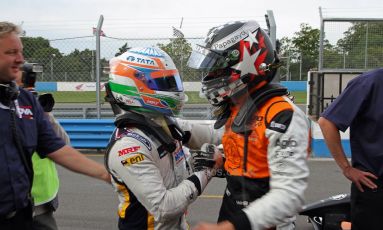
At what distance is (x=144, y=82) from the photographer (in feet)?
7.59

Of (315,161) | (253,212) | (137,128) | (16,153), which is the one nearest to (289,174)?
(253,212)

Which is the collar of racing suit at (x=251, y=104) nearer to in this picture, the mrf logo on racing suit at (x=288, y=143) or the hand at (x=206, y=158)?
the mrf logo on racing suit at (x=288, y=143)

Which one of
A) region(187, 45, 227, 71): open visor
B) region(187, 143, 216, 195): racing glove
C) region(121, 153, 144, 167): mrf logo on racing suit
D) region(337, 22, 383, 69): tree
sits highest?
region(337, 22, 383, 69): tree

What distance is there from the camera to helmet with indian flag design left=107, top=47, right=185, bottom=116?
2311mm

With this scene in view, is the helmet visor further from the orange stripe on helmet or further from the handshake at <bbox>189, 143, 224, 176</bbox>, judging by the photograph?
the handshake at <bbox>189, 143, 224, 176</bbox>

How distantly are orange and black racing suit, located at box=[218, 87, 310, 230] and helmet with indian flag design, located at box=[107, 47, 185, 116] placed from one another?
391 millimetres

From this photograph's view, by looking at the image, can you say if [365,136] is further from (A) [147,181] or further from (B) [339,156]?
(A) [147,181]

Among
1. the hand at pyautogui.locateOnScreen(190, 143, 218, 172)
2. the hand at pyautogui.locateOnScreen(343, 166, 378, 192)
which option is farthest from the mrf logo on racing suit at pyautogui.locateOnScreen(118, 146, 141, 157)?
the hand at pyautogui.locateOnScreen(343, 166, 378, 192)

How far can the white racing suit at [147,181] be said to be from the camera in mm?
2160

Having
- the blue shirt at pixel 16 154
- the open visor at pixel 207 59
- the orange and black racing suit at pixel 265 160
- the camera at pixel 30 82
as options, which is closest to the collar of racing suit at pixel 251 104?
the orange and black racing suit at pixel 265 160

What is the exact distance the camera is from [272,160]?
5.84 ft

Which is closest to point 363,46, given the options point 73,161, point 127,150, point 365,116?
point 365,116

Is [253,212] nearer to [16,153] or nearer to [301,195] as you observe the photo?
[301,195]

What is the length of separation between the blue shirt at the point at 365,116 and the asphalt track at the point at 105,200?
2511mm
